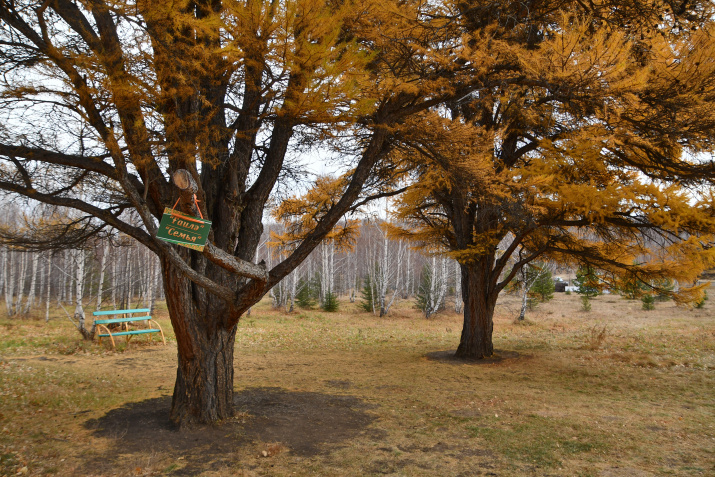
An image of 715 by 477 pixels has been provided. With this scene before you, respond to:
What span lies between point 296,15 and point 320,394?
5.20 meters

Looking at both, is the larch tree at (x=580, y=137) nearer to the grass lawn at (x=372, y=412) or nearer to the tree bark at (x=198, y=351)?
the grass lawn at (x=372, y=412)

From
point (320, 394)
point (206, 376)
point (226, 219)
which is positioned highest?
point (226, 219)

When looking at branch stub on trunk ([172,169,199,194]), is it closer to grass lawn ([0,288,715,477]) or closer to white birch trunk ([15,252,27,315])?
grass lawn ([0,288,715,477])

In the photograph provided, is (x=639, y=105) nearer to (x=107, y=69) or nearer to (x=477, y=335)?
(x=107, y=69)

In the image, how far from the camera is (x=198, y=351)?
4.78 meters

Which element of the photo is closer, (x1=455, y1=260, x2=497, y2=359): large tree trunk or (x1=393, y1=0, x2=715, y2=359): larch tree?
(x1=393, y1=0, x2=715, y2=359): larch tree

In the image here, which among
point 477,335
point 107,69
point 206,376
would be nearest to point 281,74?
point 107,69

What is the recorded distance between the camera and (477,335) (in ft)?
33.9

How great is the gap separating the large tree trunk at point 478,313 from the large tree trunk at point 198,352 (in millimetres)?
6754

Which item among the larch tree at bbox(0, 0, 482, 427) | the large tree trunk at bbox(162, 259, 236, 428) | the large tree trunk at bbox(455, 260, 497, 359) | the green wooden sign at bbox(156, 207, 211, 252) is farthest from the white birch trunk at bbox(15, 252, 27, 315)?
the green wooden sign at bbox(156, 207, 211, 252)

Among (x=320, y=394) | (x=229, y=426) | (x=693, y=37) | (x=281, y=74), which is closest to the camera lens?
(x=281, y=74)

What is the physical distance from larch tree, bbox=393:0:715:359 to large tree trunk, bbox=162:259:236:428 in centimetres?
317

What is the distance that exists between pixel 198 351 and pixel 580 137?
6168 millimetres

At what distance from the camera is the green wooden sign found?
3234 millimetres
